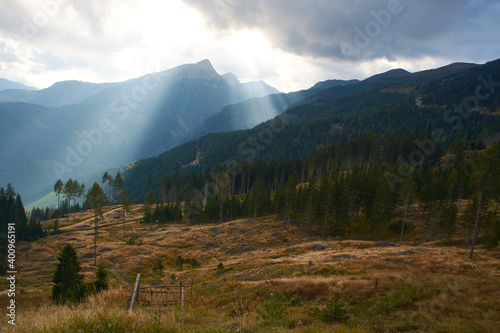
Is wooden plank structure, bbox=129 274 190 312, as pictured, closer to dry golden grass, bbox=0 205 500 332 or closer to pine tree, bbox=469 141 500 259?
dry golden grass, bbox=0 205 500 332

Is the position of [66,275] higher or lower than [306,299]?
lower

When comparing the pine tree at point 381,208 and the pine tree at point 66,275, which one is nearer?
the pine tree at point 66,275

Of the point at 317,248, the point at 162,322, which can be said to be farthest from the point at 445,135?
the point at 162,322

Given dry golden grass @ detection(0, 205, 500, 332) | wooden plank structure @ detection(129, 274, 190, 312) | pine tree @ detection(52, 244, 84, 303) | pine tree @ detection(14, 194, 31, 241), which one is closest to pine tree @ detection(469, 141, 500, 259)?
dry golden grass @ detection(0, 205, 500, 332)

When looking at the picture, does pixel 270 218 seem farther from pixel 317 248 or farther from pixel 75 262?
pixel 75 262

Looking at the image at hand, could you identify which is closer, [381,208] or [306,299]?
[306,299]

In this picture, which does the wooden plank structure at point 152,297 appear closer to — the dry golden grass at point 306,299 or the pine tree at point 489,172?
the dry golden grass at point 306,299

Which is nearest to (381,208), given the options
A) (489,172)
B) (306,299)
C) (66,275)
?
(489,172)

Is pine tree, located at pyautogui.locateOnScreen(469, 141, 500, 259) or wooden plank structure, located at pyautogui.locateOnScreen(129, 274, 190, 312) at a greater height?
pine tree, located at pyautogui.locateOnScreen(469, 141, 500, 259)

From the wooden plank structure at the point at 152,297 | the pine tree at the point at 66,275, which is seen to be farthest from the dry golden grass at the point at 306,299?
the pine tree at the point at 66,275

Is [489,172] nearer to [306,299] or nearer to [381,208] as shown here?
[381,208]

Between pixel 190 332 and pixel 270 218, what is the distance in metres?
70.6

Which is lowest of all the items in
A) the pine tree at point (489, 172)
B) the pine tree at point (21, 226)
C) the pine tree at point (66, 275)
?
the pine tree at point (21, 226)

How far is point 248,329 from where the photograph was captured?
7.40 m
